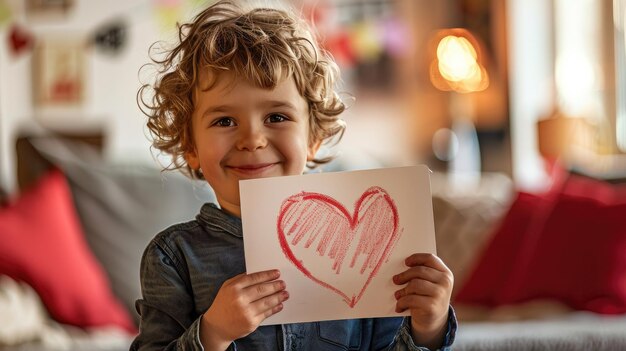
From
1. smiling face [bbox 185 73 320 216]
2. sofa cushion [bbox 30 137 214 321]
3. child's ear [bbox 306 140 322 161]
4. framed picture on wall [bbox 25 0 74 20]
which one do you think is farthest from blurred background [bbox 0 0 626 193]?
smiling face [bbox 185 73 320 216]

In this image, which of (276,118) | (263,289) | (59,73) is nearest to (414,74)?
(59,73)

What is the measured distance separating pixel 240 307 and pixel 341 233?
144 millimetres

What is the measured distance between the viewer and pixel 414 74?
4523 millimetres

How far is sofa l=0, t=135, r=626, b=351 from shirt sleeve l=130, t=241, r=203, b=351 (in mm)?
1198

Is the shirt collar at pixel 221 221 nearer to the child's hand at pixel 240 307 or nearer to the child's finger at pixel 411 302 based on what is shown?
the child's hand at pixel 240 307

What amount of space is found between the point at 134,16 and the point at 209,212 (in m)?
3.28

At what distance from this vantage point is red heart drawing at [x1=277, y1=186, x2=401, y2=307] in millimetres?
949

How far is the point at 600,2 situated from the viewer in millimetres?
3941

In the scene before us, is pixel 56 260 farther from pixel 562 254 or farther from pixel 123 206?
pixel 562 254

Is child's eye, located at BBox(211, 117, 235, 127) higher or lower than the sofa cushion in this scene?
higher

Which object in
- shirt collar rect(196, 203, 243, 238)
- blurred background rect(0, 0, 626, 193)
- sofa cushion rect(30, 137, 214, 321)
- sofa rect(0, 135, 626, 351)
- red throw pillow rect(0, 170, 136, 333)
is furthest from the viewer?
blurred background rect(0, 0, 626, 193)

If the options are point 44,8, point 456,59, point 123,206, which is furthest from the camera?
point 456,59

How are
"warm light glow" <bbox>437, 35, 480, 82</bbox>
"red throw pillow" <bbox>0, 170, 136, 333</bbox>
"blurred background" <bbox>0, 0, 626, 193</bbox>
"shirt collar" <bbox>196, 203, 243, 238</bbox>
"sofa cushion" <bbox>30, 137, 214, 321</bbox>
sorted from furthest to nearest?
"warm light glow" <bbox>437, 35, 480, 82</bbox>, "blurred background" <bbox>0, 0, 626, 193</bbox>, "sofa cushion" <bbox>30, 137, 214, 321</bbox>, "red throw pillow" <bbox>0, 170, 136, 333</bbox>, "shirt collar" <bbox>196, 203, 243, 238</bbox>

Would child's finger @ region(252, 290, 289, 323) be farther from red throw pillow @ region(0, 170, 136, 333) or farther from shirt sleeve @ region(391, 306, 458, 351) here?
red throw pillow @ region(0, 170, 136, 333)
